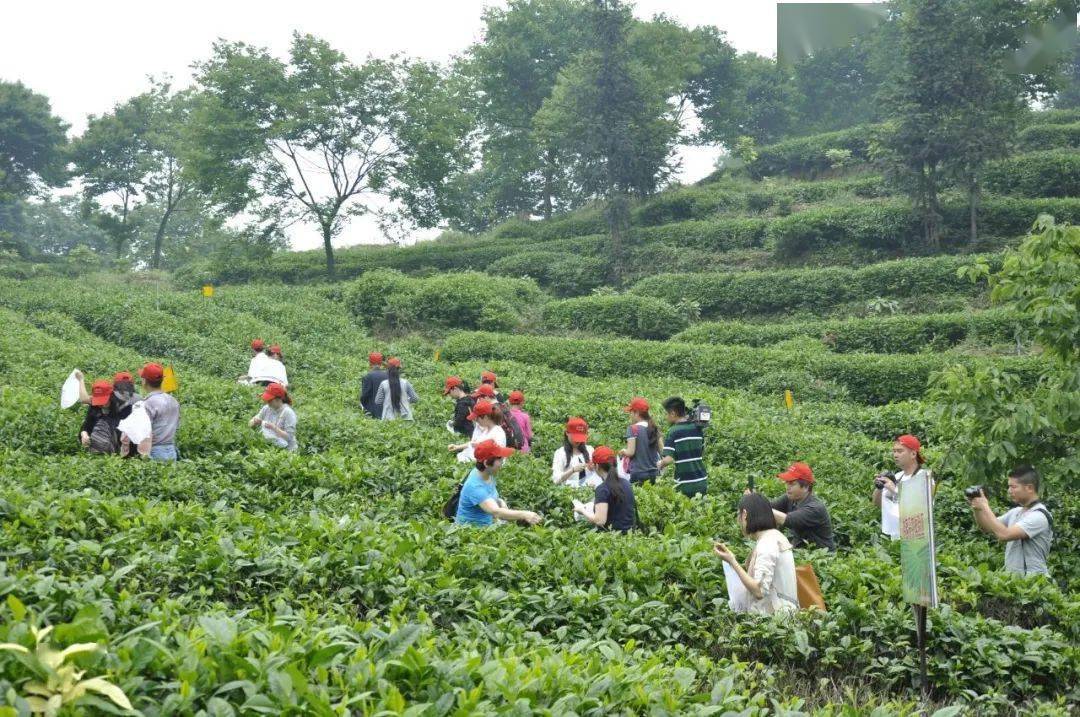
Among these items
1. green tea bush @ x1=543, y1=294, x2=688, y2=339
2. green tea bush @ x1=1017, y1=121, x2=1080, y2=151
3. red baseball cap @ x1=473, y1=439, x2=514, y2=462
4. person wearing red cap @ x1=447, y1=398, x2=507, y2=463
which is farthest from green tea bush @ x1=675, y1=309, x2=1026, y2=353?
green tea bush @ x1=1017, y1=121, x2=1080, y2=151

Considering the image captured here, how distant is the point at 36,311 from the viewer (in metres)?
25.8

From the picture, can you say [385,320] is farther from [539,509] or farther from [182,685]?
[182,685]

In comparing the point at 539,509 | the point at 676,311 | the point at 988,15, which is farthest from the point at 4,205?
the point at 539,509

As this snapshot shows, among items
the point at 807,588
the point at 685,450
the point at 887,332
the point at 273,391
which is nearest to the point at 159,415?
the point at 273,391

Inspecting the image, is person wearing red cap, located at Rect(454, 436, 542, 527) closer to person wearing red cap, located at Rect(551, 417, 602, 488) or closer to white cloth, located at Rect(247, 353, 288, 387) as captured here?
person wearing red cap, located at Rect(551, 417, 602, 488)

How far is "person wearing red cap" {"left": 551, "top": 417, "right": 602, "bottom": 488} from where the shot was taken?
32.8 feet

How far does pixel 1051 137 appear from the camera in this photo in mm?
40312

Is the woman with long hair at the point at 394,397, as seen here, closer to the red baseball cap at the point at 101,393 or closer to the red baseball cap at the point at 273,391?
the red baseball cap at the point at 273,391

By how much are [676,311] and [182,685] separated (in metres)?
25.9

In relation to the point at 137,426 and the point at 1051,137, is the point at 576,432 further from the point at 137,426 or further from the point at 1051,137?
the point at 1051,137

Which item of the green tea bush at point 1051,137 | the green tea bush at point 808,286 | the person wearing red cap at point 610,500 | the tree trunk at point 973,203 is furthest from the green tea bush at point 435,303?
the green tea bush at point 1051,137

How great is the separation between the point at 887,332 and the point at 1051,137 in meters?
21.9

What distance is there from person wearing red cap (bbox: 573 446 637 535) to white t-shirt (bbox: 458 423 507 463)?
1.53 meters

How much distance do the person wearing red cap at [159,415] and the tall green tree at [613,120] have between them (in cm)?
2686
